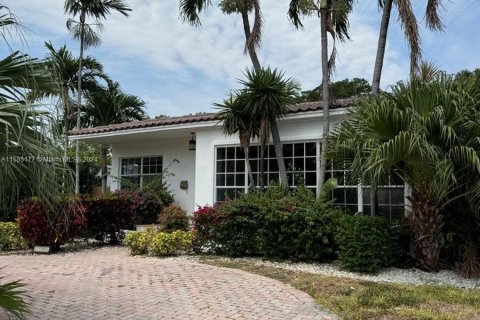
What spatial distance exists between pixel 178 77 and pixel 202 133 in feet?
23.0

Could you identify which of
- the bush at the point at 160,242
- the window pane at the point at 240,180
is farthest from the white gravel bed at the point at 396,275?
the window pane at the point at 240,180

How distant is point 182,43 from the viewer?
15430mm

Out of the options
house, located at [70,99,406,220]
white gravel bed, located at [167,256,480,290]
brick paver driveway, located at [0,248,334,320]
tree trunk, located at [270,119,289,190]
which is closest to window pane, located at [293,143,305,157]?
house, located at [70,99,406,220]

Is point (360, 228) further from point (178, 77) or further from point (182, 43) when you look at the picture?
point (178, 77)

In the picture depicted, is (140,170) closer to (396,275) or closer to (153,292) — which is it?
(153,292)

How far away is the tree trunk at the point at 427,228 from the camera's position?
7805 millimetres

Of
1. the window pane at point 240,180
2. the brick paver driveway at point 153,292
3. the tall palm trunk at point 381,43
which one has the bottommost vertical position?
the brick paver driveway at point 153,292

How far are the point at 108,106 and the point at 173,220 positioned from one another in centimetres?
1245

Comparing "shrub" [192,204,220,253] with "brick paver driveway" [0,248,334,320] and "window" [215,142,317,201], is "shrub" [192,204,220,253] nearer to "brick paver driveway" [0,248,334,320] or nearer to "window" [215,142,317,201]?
"brick paver driveway" [0,248,334,320]

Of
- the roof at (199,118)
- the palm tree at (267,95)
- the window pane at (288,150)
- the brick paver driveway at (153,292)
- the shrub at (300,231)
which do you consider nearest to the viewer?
the brick paver driveway at (153,292)

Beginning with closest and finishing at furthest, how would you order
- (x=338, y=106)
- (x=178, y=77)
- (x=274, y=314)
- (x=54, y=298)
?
1. (x=274, y=314)
2. (x=54, y=298)
3. (x=338, y=106)
4. (x=178, y=77)

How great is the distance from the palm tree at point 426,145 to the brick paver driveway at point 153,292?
274cm

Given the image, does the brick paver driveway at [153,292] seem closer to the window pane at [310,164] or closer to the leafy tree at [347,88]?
the window pane at [310,164]

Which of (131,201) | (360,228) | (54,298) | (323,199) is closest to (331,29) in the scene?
(323,199)
